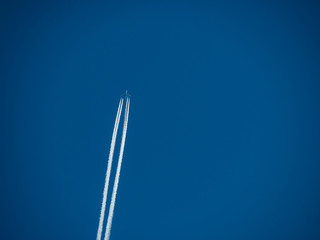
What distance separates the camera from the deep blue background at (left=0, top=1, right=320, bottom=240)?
8.16 ft

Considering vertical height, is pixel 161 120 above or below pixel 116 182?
above

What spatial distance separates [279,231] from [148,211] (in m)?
2.02

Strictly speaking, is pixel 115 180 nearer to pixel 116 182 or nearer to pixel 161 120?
pixel 116 182

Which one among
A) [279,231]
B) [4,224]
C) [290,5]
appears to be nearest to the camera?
[4,224]

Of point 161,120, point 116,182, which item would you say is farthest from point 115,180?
point 161,120

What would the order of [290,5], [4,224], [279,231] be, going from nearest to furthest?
[4,224]
[279,231]
[290,5]

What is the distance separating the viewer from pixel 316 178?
103 inches

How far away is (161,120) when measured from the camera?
2.61 metres

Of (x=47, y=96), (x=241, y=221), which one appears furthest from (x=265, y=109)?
(x=47, y=96)

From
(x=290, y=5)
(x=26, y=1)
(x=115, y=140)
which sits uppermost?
(x=290, y=5)

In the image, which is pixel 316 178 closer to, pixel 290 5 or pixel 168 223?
pixel 168 223

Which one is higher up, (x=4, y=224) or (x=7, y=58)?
(x=7, y=58)

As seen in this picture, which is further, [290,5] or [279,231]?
[290,5]

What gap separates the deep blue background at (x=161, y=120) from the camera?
2486mm
